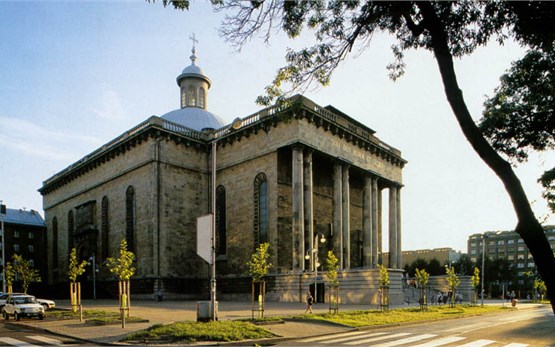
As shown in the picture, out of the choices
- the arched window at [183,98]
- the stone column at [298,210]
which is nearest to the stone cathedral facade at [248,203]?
the stone column at [298,210]

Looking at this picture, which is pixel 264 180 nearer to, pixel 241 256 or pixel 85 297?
pixel 241 256

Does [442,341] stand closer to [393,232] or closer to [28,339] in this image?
[28,339]

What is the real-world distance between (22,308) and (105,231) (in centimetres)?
3062

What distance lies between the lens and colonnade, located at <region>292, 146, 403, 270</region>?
130 ft

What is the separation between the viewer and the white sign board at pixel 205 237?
17422 millimetres

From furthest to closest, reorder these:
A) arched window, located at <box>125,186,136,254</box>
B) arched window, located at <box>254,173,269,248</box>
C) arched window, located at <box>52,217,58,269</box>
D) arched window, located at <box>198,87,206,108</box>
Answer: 1. arched window, located at <box>52,217,58,269</box>
2. arched window, located at <box>198,87,206,108</box>
3. arched window, located at <box>125,186,136,254</box>
4. arched window, located at <box>254,173,269,248</box>

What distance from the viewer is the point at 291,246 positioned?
1601 inches

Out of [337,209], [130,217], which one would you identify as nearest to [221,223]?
[130,217]

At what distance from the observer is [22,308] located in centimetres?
2369

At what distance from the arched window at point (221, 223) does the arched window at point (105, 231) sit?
15787 millimetres

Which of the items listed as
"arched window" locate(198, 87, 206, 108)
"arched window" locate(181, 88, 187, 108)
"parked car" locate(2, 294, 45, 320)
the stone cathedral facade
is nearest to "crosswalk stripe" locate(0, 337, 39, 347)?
"parked car" locate(2, 294, 45, 320)

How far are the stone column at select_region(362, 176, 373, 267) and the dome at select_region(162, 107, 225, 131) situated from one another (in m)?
21.9

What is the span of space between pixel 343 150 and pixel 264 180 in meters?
9.67

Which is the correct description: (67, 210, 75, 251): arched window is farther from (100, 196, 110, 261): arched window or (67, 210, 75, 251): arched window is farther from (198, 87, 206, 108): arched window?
(198, 87, 206, 108): arched window
